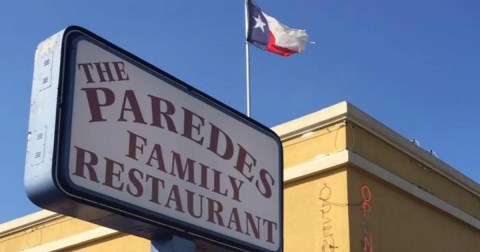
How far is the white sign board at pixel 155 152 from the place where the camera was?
703cm

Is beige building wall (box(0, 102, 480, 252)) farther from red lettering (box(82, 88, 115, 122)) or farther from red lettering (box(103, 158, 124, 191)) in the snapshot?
red lettering (box(82, 88, 115, 122))

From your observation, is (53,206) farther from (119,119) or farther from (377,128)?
(377,128)

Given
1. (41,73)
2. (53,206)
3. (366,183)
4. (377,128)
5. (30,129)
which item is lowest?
(53,206)

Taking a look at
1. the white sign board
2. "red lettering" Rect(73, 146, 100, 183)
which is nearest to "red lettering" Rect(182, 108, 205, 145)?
the white sign board

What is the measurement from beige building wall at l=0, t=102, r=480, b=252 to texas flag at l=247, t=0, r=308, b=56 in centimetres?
304

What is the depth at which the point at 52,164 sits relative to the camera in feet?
21.9

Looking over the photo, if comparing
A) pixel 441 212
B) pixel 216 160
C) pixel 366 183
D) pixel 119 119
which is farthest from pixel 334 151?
pixel 119 119

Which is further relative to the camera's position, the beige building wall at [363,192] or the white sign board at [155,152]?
the beige building wall at [363,192]

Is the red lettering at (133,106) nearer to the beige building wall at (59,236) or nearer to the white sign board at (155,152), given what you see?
the white sign board at (155,152)

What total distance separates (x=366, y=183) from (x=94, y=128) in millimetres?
6110

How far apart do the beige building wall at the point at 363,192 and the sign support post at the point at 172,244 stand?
419 centimetres

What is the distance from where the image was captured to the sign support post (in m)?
7.69

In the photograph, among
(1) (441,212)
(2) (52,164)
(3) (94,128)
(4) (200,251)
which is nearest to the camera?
(2) (52,164)

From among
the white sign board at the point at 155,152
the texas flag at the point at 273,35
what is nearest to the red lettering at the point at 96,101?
the white sign board at the point at 155,152
